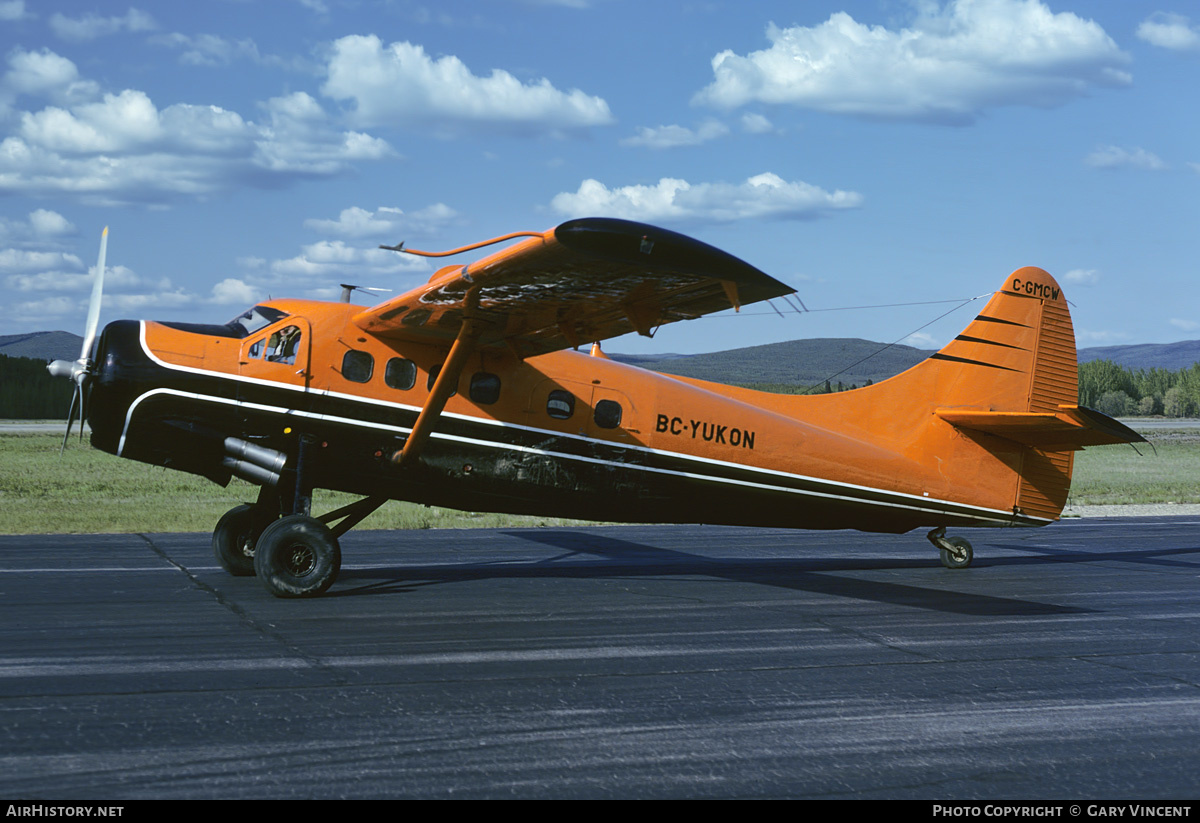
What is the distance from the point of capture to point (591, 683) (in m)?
7.32

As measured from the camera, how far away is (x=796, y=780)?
5312 millimetres

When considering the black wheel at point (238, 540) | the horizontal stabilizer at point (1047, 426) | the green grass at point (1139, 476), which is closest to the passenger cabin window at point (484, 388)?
the black wheel at point (238, 540)

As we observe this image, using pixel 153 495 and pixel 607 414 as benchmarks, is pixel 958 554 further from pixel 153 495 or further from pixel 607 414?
pixel 153 495

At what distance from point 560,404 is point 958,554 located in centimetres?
652

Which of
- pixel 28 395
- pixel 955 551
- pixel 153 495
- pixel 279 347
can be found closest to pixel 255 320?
pixel 279 347

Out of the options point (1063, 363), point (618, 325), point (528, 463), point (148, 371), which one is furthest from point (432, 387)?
point (1063, 363)

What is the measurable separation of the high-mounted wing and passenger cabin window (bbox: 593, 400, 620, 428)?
1.04 m

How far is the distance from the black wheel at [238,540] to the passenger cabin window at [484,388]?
9.87ft

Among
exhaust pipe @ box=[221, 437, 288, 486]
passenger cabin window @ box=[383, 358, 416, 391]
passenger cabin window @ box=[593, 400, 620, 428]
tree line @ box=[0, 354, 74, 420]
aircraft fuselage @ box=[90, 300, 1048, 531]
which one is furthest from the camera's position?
tree line @ box=[0, 354, 74, 420]

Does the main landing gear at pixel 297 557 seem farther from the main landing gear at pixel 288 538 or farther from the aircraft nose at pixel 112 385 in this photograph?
the aircraft nose at pixel 112 385

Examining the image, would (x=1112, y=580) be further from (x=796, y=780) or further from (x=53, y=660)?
(x=53, y=660)

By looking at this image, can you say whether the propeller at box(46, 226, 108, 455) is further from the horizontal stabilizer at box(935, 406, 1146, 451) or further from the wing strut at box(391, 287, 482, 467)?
the horizontal stabilizer at box(935, 406, 1146, 451)

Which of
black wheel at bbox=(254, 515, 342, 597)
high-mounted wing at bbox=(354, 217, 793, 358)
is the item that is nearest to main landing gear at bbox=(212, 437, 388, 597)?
black wheel at bbox=(254, 515, 342, 597)

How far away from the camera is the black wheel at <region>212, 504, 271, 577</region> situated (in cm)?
1164
